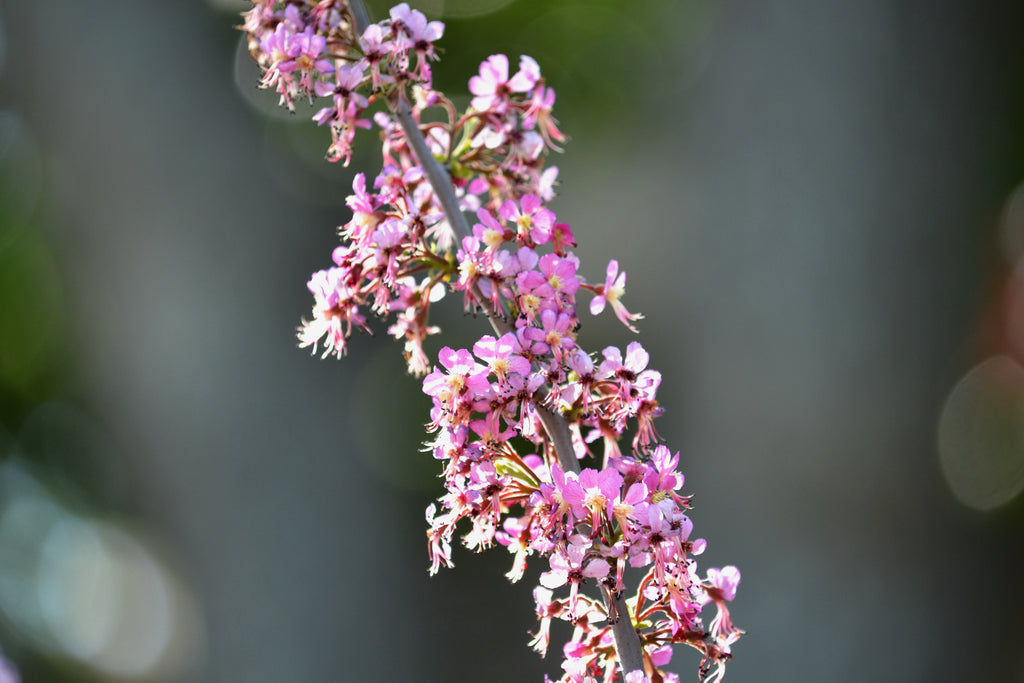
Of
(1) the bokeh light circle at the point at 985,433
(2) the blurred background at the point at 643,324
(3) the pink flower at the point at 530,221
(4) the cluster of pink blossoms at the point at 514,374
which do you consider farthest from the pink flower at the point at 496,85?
(1) the bokeh light circle at the point at 985,433

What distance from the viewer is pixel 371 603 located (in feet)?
8.81

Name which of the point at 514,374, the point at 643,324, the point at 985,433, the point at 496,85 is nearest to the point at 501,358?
the point at 514,374

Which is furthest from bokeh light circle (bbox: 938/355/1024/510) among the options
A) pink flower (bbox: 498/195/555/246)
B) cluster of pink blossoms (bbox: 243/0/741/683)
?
pink flower (bbox: 498/195/555/246)

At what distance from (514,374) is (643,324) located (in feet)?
7.14

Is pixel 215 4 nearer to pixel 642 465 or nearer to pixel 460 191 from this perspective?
pixel 460 191

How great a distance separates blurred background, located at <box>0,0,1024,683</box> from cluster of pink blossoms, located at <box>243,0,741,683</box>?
193 cm

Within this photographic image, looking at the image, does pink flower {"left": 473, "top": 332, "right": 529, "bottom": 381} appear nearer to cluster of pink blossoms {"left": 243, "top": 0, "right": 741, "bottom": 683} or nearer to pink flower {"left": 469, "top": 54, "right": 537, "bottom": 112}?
cluster of pink blossoms {"left": 243, "top": 0, "right": 741, "bottom": 683}

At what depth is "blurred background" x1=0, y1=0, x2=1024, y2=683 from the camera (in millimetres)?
2432

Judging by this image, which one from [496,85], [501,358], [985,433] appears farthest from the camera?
[985,433]

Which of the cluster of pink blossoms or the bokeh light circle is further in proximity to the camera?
the bokeh light circle

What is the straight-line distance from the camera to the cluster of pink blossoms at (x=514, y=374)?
0.52 m

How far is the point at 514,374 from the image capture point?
0.53 meters

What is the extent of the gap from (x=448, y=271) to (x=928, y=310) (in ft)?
7.34

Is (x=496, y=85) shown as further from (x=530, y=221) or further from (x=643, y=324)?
(x=643, y=324)
